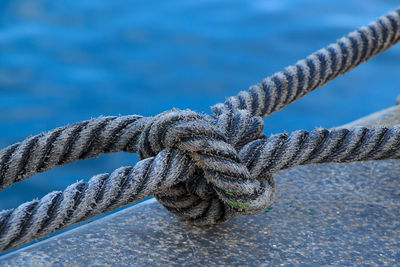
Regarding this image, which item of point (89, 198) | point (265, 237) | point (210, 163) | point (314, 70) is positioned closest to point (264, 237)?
point (265, 237)

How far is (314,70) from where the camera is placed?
147 centimetres

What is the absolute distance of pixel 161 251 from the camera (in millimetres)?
1050

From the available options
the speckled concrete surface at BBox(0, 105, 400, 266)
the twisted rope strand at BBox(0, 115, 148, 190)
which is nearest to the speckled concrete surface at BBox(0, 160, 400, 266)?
the speckled concrete surface at BBox(0, 105, 400, 266)

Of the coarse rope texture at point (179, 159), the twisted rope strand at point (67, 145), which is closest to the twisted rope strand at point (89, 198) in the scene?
the coarse rope texture at point (179, 159)

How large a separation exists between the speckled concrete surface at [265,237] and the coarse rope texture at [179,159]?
0.07 m

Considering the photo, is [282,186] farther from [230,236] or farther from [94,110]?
[94,110]

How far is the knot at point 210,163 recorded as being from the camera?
96cm

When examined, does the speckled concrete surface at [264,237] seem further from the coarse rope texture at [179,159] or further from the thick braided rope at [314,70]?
the thick braided rope at [314,70]

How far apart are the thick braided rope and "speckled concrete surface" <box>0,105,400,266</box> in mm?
237

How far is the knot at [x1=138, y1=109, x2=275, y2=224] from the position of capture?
0.96 metres

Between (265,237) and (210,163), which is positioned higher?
(210,163)

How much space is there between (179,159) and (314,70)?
0.66 metres

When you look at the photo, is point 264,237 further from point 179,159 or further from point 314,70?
point 314,70

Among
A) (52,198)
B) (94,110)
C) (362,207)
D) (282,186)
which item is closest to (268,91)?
(282,186)
